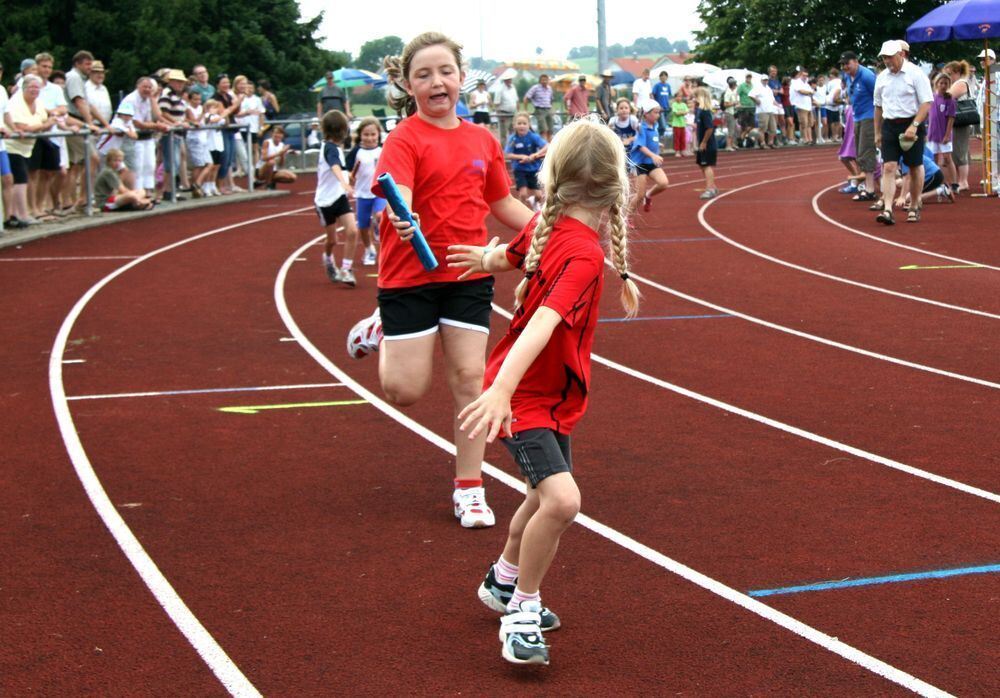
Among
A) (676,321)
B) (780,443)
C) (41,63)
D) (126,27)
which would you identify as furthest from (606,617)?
(126,27)

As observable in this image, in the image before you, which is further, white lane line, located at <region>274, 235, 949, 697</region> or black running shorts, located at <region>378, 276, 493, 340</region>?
black running shorts, located at <region>378, 276, 493, 340</region>

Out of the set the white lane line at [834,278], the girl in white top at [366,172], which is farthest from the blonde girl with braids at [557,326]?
the girl in white top at [366,172]

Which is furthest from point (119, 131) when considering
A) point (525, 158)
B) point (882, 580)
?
point (882, 580)

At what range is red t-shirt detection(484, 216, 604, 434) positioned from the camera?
4.38 metres

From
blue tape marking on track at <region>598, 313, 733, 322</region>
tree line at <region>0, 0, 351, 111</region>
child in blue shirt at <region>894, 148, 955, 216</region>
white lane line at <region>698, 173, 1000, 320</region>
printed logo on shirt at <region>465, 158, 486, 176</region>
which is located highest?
tree line at <region>0, 0, 351, 111</region>

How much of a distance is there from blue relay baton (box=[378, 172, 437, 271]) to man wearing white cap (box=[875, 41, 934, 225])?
12620 mm

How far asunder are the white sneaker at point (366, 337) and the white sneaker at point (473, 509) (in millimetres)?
760

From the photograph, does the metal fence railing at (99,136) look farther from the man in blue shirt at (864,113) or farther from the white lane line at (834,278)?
the man in blue shirt at (864,113)

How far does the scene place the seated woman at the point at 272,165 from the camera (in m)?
27.1

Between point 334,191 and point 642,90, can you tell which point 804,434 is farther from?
point 642,90

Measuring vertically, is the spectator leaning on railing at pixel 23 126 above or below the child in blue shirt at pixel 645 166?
above

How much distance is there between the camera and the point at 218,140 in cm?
2386

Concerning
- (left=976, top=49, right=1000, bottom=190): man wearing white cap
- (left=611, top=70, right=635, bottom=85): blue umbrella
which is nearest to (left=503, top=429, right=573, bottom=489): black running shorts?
(left=976, top=49, right=1000, bottom=190): man wearing white cap

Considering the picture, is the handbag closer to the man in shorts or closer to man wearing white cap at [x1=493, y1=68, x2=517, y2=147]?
the man in shorts
